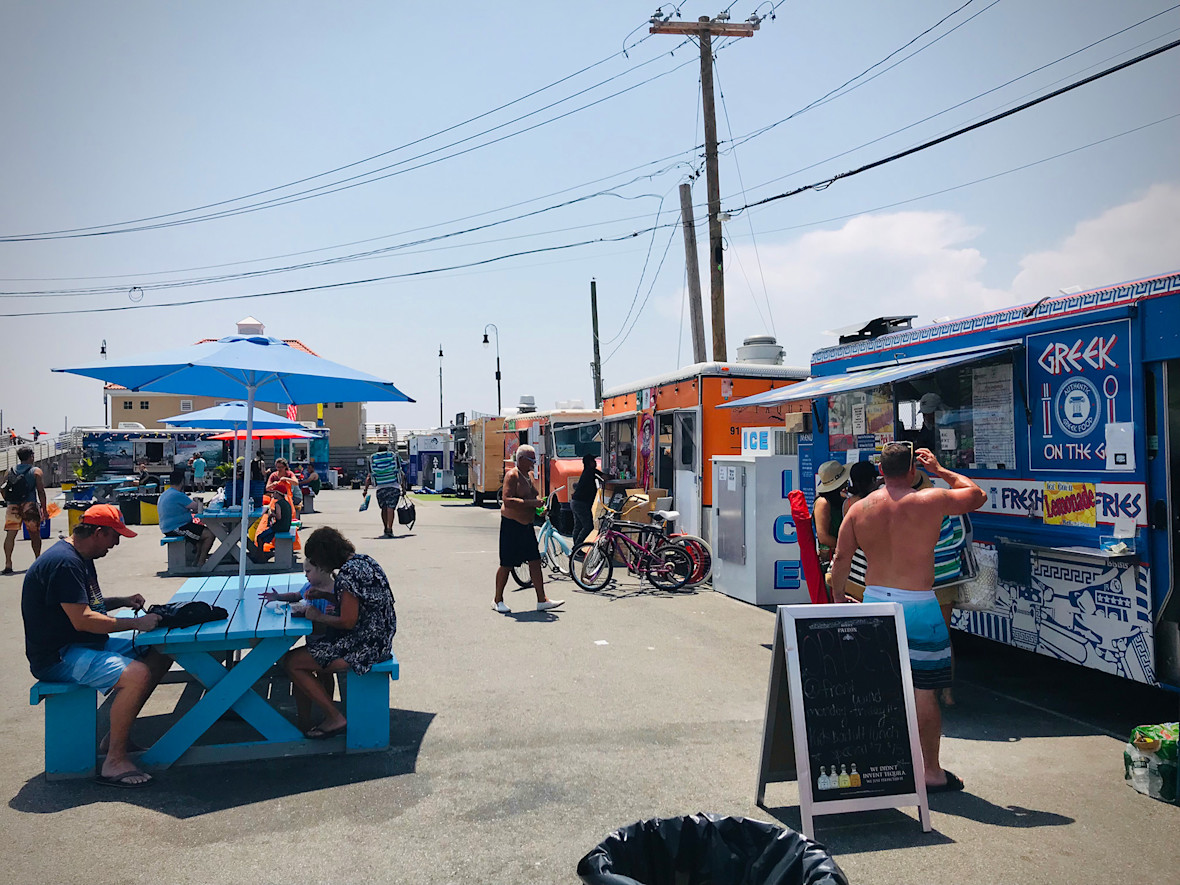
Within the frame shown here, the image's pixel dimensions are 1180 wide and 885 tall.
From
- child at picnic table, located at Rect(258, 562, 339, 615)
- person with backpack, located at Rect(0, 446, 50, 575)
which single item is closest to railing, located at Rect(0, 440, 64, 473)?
person with backpack, located at Rect(0, 446, 50, 575)

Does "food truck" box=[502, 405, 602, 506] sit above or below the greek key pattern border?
below

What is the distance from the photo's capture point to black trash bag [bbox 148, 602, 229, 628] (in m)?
4.84

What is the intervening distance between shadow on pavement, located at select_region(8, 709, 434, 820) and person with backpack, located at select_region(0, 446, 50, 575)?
830 centimetres

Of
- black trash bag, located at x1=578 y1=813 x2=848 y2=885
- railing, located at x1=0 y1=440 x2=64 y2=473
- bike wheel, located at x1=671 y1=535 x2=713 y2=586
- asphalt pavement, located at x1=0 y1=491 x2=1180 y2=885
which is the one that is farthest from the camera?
railing, located at x1=0 y1=440 x2=64 y2=473

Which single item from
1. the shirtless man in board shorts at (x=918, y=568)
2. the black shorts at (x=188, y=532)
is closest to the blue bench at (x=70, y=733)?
the shirtless man in board shorts at (x=918, y=568)

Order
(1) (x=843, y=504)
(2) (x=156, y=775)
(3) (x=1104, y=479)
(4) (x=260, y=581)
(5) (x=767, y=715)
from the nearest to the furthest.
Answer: (5) (x=767, y=715) < (2) (x=156, y=775) < (3) (x=1104, y=479) < (4) (x=260, y=581) < (1) (x=843, y=504)

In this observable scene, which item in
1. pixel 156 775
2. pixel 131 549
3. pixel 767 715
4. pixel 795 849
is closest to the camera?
pixel 795 849

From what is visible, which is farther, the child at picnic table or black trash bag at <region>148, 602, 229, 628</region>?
the child at picnic table

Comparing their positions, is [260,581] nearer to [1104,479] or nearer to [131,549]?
[1104,479]

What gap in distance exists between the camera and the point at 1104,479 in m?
5.29

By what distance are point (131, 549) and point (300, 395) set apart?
8.81 meters

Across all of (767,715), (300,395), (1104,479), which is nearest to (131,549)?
(300,395)

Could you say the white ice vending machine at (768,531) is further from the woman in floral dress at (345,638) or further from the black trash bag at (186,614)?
the black trash bag at (186,614)

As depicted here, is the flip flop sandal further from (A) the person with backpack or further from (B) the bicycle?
(A) the person with backpack
